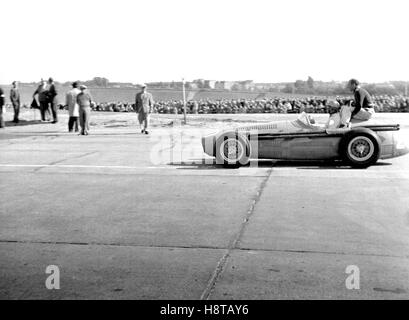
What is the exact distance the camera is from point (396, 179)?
1017cm

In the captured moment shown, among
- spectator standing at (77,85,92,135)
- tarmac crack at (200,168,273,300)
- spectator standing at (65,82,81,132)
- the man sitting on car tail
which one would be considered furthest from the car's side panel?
spectator standing at (65,82,81,132)

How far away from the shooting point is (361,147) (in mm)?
11383

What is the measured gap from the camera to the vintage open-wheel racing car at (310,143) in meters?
11.4

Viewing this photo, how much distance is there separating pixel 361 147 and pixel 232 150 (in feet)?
7.97

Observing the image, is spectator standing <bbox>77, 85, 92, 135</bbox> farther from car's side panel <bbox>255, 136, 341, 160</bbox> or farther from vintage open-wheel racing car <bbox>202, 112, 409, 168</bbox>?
car's side panel <bbox>255, 136, 341, 160</bbox>

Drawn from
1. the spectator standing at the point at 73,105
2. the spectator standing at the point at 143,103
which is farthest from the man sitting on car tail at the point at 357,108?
the spectator standing at the point at 73,105

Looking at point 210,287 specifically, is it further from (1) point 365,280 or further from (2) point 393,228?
(2) point 393,228

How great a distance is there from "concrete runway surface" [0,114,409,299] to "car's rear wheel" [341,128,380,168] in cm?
25

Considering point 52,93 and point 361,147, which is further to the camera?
point 52,93

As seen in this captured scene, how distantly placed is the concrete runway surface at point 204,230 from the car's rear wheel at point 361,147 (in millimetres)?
249

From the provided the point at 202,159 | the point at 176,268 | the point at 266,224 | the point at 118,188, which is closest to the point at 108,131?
the point at 202,159

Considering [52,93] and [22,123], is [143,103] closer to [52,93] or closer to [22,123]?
[52,93]

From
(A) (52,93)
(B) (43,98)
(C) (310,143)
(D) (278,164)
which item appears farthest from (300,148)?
(B) (43,98)

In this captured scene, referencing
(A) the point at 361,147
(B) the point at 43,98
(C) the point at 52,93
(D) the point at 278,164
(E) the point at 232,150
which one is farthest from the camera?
(B) the point at 43,98
